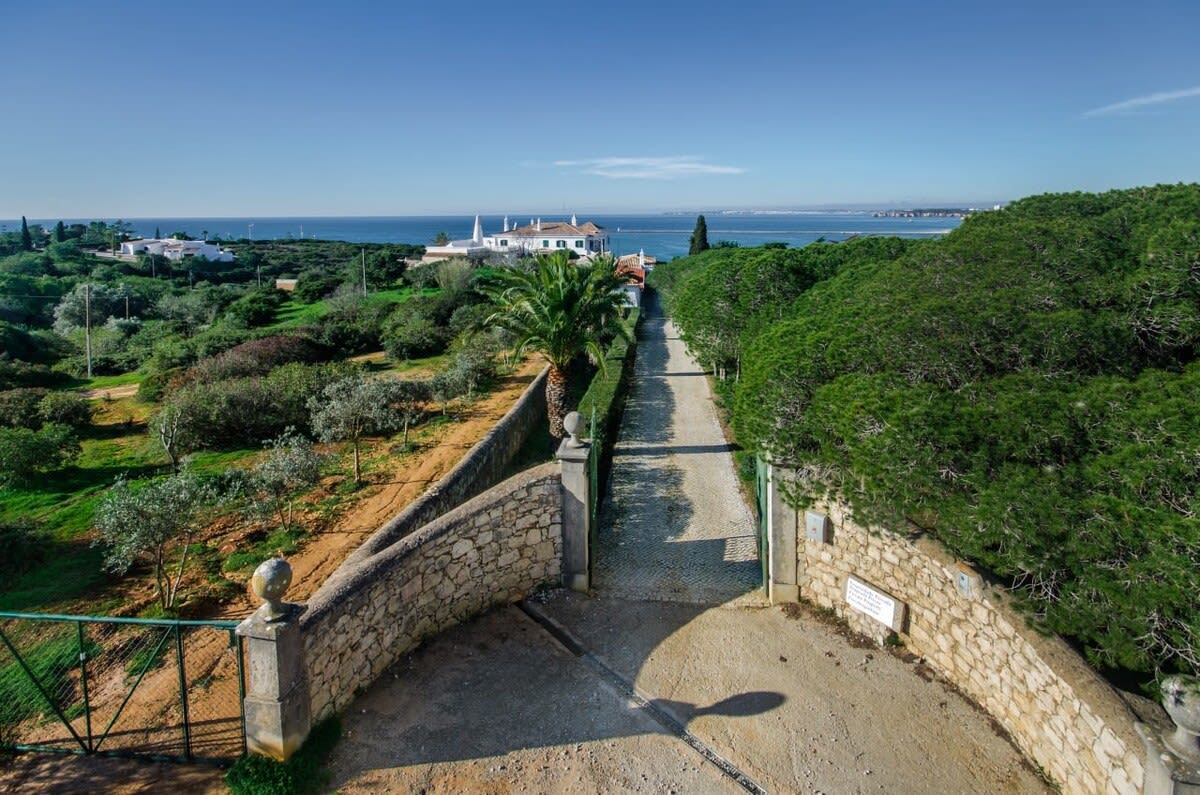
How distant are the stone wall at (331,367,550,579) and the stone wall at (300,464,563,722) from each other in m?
0.41

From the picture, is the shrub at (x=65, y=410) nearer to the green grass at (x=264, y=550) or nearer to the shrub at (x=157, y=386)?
the shrub at (x=157, y=386)

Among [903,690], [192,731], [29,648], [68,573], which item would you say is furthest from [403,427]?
[903,690]

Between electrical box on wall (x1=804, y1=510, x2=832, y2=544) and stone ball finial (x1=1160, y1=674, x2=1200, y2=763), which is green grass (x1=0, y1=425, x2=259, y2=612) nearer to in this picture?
electrical box on wall (x1=804, y1=510, x2=832, y2=544)

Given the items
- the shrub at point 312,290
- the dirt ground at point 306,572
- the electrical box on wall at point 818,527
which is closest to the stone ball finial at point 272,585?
the dirt ground at point 306,572

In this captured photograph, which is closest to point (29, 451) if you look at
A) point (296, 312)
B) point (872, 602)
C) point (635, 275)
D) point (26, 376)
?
point (26, 376)

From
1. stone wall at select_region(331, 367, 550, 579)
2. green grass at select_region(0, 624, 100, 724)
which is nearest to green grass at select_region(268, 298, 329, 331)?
stone wall at select_region(331, 367, 550, 579)

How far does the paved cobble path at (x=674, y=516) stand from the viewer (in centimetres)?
1070

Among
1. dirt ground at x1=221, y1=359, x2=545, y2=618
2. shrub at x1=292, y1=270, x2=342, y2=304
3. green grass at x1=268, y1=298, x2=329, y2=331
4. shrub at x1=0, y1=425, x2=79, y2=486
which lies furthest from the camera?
shrub at x1=292, y1=270, x2=342, y2=304

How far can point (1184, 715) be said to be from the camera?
193 inches

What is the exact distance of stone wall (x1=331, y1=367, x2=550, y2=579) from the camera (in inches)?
367

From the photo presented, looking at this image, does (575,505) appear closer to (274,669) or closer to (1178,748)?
(274,669)

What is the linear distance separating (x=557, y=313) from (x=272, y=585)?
11763mm

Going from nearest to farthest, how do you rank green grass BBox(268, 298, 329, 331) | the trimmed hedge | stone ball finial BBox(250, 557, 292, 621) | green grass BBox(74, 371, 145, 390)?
stone ball finial BBox(250, 557, 292, 621) → the trimmed hedge → green grass BBox(74, 371, 145, 390) → green grass BBox(268, 298, 329, 331)

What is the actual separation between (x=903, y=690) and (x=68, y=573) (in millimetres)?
12261
